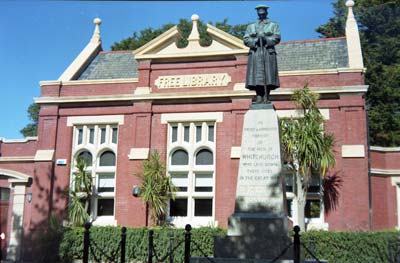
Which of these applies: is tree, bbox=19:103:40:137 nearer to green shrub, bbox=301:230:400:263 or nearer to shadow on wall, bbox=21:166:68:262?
shadow on wall, bbox=21:166:68:262

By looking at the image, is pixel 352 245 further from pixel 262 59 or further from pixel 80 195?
pixel 80 195

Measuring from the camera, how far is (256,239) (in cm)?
1154

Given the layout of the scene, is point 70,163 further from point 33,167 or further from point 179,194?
point 179,194

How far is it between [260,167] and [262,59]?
2.51 m

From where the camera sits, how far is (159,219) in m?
21.1

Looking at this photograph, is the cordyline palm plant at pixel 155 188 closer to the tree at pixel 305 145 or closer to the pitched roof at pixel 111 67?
the tree at pixel 305 145

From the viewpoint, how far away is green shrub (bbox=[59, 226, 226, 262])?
62.4ft

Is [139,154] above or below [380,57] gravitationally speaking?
below

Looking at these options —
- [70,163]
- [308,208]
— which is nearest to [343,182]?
[308,208]

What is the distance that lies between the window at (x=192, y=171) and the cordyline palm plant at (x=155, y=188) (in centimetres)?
58

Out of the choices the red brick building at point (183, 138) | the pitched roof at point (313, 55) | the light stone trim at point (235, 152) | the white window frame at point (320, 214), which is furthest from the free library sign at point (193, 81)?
the white window frame at point (320, 214)

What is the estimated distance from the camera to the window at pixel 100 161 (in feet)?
73.8

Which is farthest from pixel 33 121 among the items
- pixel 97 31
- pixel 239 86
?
pixel 239 86

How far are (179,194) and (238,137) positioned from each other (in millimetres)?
3228
